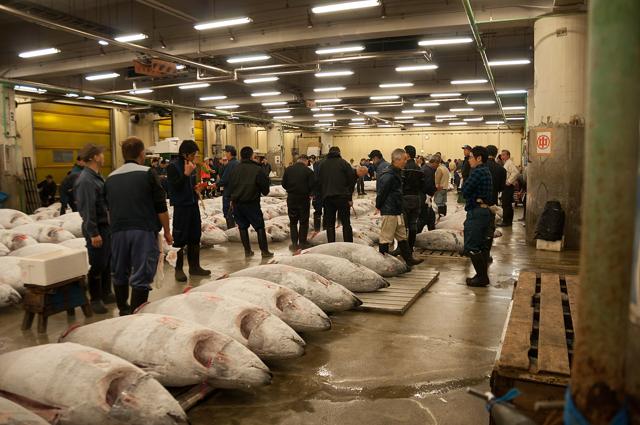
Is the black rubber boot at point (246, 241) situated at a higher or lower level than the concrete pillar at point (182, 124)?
lower

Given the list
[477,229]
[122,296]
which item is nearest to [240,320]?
[122,296]

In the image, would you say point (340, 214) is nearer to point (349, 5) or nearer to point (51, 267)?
point (349, 5)

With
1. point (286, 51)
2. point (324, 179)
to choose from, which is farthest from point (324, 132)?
point (324, 179)

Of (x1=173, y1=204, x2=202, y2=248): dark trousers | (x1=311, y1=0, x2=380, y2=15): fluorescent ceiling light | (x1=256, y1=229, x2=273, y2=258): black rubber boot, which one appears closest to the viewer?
(x1=173, y1=204, x2=202, y2=248): dark trousers

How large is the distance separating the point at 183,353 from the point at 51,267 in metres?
2.22

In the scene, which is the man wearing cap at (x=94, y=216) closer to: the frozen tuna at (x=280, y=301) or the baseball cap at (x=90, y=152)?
the baseball cap at (x=90, y=152)

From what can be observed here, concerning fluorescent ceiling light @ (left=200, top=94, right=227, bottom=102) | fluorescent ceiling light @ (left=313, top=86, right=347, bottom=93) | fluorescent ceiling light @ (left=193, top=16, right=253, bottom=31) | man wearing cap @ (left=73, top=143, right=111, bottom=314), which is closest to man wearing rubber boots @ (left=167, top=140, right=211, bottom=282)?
man wearing cap @ (left=73, top=143, right=111, bottom=314)

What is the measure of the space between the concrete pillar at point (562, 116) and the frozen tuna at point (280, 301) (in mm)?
6479

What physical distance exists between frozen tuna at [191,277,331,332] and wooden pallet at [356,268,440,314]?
3.99 feet

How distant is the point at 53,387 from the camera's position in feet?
9.77

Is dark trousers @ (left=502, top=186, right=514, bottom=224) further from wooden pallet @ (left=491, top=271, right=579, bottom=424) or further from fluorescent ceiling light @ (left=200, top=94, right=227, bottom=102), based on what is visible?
fluorescent ceiling light @ (left=200, top=94, right=227, bottom=102)

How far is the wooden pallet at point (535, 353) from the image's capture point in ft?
8.55

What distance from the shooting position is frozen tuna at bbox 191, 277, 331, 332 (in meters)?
4.48

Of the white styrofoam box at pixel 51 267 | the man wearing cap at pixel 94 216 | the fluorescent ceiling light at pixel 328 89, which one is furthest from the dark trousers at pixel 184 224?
the fluorescent ceiling light at pixel 328 89
